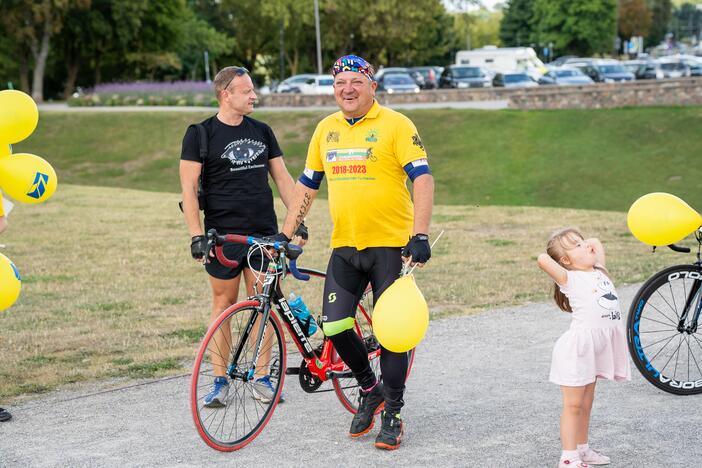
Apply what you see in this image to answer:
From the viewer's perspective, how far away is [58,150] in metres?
37.0

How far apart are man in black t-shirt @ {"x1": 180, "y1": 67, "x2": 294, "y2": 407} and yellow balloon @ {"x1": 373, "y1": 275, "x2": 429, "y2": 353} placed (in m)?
1.13

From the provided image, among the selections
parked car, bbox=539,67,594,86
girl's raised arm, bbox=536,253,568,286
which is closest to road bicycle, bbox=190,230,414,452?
girl's raised arm, bbox=536,253,568,286

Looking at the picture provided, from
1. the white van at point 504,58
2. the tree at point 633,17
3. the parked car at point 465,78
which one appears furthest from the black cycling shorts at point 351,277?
the tree at point 633,17

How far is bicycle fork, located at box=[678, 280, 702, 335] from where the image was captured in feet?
20.2

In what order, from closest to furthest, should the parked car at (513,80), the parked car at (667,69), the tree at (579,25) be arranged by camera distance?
the parked car at (513,80)
the parked car at (667,69)
the tree at (579,25)

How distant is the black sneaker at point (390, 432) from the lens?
5207 mm

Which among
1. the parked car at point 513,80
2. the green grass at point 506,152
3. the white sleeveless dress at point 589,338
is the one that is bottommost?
the green grass at point 506,152

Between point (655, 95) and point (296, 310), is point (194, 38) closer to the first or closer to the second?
point (655, 95)

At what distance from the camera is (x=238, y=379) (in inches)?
213

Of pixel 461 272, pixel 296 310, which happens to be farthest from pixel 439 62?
pixel 296 310

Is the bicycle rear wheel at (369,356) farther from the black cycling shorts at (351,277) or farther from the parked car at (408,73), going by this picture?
the parked car at (408,73)

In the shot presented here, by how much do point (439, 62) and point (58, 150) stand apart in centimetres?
5945

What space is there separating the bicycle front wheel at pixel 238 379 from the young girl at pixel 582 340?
156cm

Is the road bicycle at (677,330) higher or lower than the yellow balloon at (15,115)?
lower
